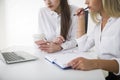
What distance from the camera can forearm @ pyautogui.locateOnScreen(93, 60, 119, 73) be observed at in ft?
2.70

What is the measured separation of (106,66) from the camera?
0.84 m

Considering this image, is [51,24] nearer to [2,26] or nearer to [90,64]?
[90,64]

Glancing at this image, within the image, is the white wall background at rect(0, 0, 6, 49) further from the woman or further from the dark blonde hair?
the woman

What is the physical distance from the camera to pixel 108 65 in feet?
2.78

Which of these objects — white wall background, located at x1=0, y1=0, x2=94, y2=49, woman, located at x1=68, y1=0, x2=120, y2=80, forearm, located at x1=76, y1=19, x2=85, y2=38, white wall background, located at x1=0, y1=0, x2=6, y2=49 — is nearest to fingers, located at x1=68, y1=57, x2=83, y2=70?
woman, located at x1=68, y1=0, x2=120, y2=80

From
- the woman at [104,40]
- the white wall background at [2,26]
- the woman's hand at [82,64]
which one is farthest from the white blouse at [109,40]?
the white wall background at [2,26]

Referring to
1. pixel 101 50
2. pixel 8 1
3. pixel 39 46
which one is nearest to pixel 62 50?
pixel 39 46

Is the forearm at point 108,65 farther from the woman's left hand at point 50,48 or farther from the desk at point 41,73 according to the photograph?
the woman's left hand at point 50,48

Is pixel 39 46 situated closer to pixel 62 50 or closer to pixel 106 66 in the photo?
pixel 62 50

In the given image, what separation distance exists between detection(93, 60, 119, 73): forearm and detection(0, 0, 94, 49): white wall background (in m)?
1.78

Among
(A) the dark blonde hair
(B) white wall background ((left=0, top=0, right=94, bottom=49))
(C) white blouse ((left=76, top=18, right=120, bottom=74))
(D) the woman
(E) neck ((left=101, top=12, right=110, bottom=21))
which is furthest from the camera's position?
(B) white wall background ((left=0, top=0, right=94, bottom=49))

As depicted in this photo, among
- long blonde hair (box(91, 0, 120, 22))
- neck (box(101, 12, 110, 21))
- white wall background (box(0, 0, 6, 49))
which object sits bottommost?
white wall background (box(0, 0, 6, 49))

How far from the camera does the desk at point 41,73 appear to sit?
72 centimetres

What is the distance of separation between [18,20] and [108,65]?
1.93 meters
